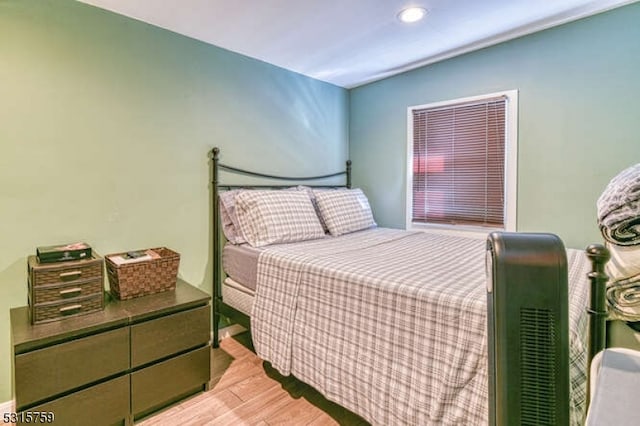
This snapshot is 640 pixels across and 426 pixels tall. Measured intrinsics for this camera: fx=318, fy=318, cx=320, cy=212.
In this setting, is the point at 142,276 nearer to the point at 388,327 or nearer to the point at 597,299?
the point at 388,327

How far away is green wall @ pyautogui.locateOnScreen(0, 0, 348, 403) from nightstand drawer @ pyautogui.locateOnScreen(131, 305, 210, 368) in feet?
2.17

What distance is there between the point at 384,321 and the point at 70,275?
4.92 ft

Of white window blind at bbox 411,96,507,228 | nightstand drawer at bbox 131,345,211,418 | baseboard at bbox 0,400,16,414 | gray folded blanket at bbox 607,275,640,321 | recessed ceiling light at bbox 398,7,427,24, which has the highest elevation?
recessed ceiling light at bbox 398,7,427,24

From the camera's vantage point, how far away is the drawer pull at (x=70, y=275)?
4.96ft

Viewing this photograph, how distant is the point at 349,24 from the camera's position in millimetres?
2152

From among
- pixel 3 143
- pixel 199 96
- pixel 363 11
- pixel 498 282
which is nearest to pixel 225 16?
pixel 199 96

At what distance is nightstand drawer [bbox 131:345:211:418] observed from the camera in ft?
5.22

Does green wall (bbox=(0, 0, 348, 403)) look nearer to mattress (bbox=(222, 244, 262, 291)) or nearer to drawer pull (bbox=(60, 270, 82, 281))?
mattress (bbox=(222, 244, 262, 291))

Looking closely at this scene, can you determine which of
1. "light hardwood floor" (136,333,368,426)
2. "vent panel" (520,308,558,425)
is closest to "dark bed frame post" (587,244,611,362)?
"vent panel" (520,308,558,425)

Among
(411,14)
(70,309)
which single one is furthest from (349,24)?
(70,309)

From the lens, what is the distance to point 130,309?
1.64m

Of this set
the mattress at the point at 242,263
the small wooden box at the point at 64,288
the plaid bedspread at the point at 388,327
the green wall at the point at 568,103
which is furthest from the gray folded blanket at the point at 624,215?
the small wooden box at the point at 64,288

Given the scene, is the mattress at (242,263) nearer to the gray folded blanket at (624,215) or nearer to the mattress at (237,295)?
the mattress at (237,295)

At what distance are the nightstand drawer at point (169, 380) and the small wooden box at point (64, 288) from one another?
430 millimetres
